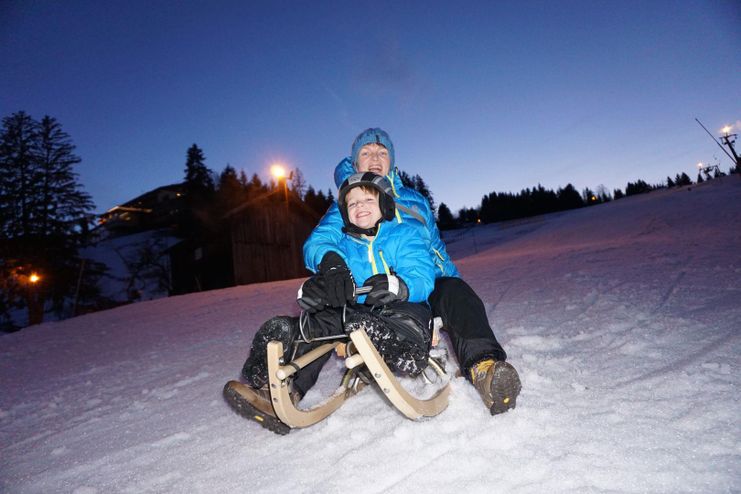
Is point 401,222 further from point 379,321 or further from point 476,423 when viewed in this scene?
point 476,423

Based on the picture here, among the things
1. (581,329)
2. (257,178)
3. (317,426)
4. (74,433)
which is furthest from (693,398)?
(257,178)

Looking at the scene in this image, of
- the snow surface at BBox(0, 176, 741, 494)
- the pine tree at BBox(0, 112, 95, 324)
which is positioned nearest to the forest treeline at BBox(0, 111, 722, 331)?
the pine tree at BBox(0, 112, 95, 324)

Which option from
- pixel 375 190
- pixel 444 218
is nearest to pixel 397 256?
pixel 375 190

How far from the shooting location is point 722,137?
96.6ft

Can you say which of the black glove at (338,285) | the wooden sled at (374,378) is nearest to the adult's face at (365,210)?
the black glove at (338,285)

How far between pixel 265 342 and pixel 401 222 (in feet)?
4.03

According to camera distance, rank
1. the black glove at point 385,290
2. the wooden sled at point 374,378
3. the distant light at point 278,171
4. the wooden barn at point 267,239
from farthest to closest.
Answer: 1. the wooden barn at point 267,239
2. the distant light at point 278,171
3. the black glove at point 385,290
4. the wooden sled at point 374,378

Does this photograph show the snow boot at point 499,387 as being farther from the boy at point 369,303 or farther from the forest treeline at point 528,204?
the forest treeline at point 528,204

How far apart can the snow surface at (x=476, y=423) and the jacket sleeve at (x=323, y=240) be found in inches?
37.4

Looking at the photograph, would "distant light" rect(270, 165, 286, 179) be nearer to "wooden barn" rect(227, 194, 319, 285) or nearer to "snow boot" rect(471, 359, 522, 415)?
"wooden barn" rect(227, 194, 319, 285)

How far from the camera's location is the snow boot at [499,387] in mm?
1716

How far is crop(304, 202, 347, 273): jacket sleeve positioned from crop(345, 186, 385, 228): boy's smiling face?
23 cm

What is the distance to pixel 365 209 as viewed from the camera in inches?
98.3

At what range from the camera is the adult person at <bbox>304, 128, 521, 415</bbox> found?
5.76 ft
